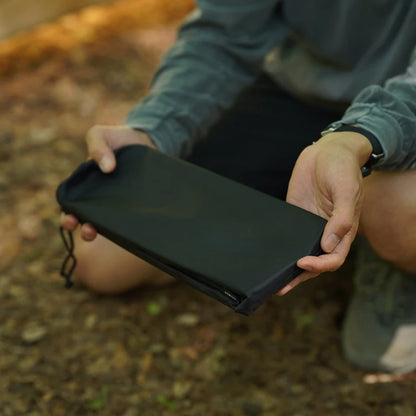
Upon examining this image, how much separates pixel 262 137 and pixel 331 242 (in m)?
0.61

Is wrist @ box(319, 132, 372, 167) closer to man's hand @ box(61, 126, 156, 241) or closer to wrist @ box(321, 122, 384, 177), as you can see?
wrist @ box(321, 122, 384, 177)

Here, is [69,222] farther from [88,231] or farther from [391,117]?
[391,117]

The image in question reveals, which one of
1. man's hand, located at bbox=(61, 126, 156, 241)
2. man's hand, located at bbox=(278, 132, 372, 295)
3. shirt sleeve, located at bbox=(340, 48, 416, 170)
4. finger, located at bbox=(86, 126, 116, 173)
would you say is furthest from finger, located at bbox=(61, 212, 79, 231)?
shirt sleeve, located at bbox=(340, 48, 416, 170)

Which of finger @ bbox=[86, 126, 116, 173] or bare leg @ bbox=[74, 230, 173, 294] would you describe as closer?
finger @ bbox=[86, 126, 116, 173]

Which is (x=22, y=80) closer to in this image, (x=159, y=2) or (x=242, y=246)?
(x=159, y=2)

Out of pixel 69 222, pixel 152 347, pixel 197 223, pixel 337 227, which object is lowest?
pixel 152 347

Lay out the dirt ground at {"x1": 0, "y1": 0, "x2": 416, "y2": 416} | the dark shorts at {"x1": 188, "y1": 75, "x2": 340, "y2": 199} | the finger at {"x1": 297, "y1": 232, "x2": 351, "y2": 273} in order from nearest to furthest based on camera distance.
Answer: the finger at {"x1": 297, "y1": 232, "x2": 351, "y2": 273}, the dirt ground at {"x1": 0, "y1": 0, "x2": 416, "y2": 416}, the dark shorts at {"x1": 188, "y1": 75, "x2": 340, "y2": 199}

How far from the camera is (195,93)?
1.35 metres

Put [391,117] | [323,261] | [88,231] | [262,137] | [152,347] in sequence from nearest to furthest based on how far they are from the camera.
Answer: [323,261]
[391,117]
[88,231]
[152,347]
[262,137]

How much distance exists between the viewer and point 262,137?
144 cm

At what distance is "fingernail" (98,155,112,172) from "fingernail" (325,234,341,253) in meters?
0.44

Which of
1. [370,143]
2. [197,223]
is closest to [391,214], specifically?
[370,143]

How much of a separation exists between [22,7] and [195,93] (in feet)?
4.21

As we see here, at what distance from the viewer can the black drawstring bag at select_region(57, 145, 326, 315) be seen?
87 cm
